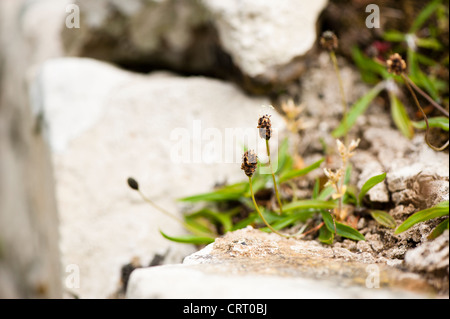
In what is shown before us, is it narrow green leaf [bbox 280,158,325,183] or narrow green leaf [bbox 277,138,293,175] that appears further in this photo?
narrow green leaf [bbox 277,138,293,175]

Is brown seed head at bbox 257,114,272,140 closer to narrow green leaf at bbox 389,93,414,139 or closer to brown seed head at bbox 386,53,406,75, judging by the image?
brown seed head at bbox 386,53,406,75

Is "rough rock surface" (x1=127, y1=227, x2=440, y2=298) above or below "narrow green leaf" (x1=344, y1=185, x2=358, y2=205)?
below

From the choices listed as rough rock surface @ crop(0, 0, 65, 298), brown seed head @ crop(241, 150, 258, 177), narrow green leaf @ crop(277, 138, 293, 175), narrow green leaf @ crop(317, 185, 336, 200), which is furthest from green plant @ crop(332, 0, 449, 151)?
rough rock surface @ crop(0, 0, 65, 298)

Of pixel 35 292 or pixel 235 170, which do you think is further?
pixel 35 292

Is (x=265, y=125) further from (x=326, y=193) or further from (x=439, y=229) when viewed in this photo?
(x=439, y=229)
